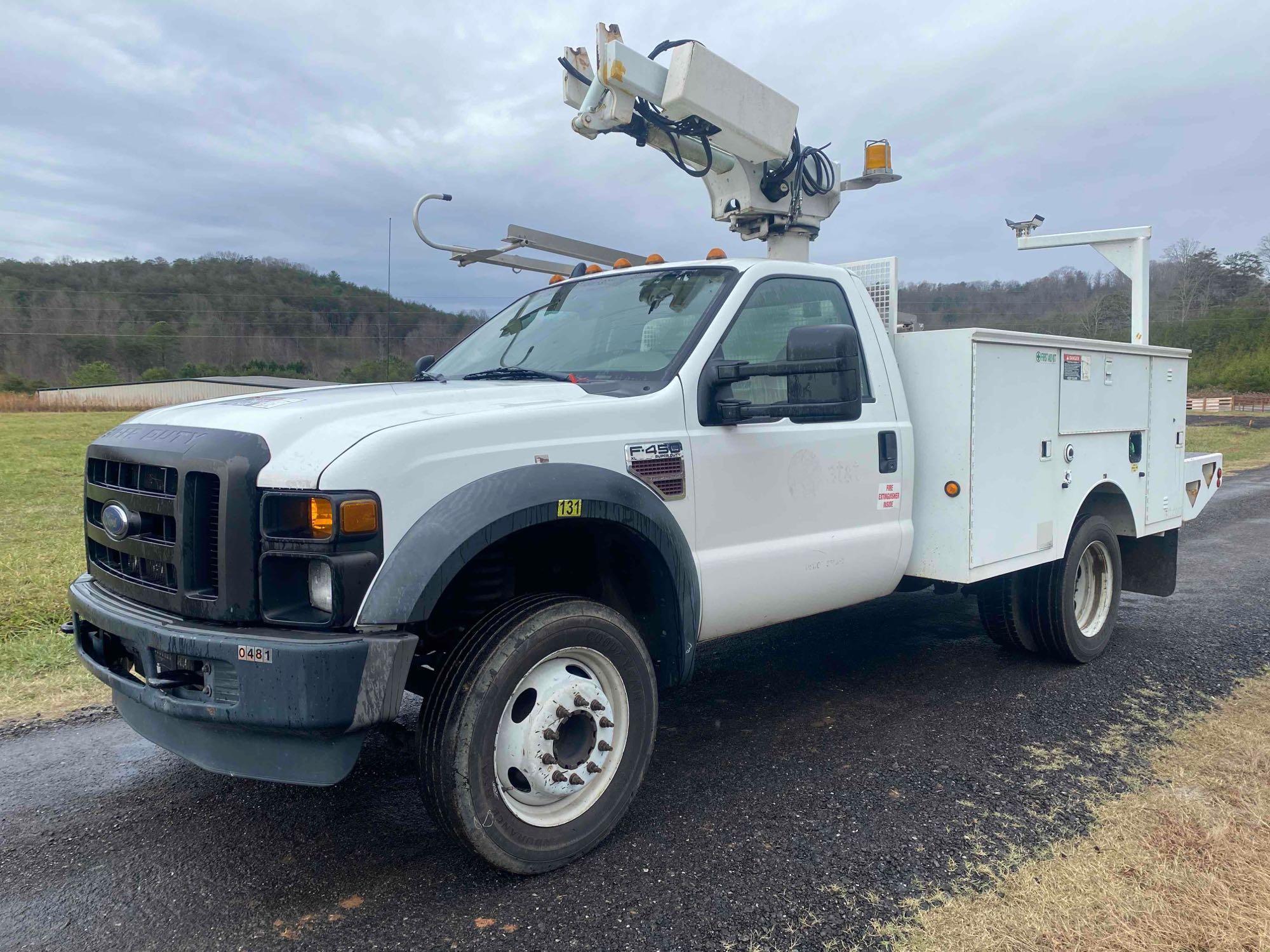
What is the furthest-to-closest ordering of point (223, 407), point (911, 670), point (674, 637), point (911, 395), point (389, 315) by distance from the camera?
point (389, 315) → point (911, 670) → point (911, 395) → point (674, 637) → point (223, 407)

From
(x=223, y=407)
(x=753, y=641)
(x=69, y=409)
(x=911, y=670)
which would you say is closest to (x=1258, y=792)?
(x=911, y=670)

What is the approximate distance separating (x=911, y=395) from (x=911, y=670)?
5.51 feet

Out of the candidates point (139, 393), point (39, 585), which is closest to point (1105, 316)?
point (39, 585)

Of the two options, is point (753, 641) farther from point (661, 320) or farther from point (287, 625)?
point (287, 625)

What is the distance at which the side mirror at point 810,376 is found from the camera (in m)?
3.10

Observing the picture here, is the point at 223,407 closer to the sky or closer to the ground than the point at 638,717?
closer to the sky

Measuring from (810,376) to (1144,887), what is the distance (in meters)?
1.97

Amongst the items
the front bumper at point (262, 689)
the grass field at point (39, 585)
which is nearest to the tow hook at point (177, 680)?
the front bumper at point (262, 689)

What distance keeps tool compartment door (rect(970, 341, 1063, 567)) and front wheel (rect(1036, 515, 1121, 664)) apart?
29 centimetres

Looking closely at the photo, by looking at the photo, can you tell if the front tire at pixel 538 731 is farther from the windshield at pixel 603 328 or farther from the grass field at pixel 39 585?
the grass field at pixel 39 585

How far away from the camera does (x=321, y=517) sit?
2.46 m

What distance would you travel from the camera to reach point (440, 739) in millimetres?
2643

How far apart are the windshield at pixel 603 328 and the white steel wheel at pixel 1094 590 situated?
3.13 meters

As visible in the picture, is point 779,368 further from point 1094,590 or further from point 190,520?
point 1094,590
